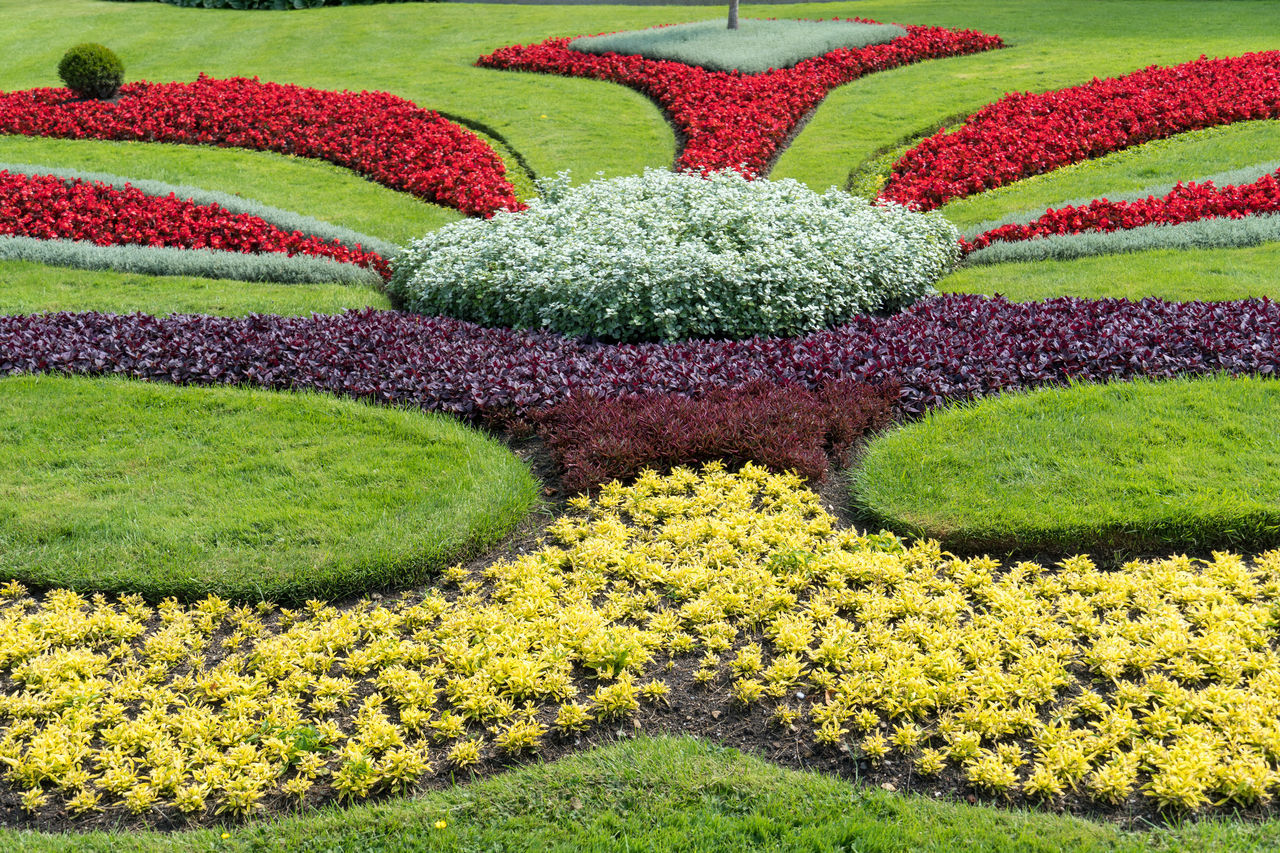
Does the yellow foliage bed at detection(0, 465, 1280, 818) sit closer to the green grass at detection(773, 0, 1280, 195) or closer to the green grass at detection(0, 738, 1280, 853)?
the green grass at detection(0, 738, 1280, 853)

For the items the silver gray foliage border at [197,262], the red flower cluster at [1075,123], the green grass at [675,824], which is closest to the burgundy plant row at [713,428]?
the green grass at [675,824]

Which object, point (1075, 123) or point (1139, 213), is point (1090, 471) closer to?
point (1139, 213)

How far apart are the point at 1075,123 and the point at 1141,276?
19.3 feet

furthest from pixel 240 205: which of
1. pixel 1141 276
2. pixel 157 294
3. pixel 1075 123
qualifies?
pixel 1075 123

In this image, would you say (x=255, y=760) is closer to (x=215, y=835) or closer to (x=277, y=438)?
(x=215, y=835)

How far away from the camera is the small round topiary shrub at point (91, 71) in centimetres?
1705

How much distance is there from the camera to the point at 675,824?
3801mm

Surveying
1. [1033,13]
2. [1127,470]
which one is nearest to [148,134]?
[1127,470]

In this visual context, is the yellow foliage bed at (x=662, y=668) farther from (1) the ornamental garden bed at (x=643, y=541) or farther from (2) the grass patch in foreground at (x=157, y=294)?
(2) the grass patch in foreground at (x=157, y=294)

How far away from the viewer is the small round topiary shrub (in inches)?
671

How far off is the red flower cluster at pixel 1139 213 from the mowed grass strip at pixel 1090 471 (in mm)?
4444

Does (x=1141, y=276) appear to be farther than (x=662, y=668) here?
Yes

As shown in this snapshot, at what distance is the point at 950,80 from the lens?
703 inches

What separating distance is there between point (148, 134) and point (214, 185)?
3.61 m
